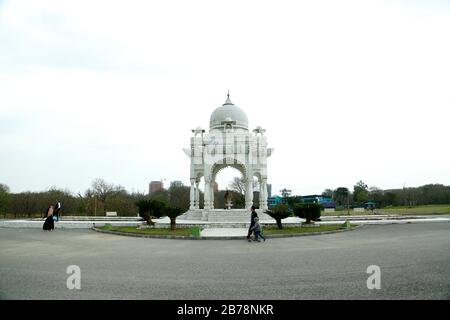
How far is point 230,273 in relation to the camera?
25.2 feet

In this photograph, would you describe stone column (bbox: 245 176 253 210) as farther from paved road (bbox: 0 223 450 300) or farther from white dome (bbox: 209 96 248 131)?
paved road (bbox: 0 223 450 300)

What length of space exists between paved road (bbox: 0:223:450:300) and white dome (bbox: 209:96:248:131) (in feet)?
83.0

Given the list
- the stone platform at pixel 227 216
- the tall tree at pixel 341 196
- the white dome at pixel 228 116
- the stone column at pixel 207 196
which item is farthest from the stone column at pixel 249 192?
the tall tree at pixel 341 196

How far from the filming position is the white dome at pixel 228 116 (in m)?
35.8

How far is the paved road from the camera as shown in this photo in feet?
19.2

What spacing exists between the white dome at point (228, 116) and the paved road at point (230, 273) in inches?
996

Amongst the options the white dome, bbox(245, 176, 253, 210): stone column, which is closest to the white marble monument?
bbox(245, 176, 253, 210): stone column

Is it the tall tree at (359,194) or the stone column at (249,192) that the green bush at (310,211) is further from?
the tall tree at (359,194)

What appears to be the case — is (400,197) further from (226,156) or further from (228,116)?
(226,156)

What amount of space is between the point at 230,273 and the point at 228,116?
29244 millimetres

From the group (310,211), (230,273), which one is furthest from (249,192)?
(230,273)
